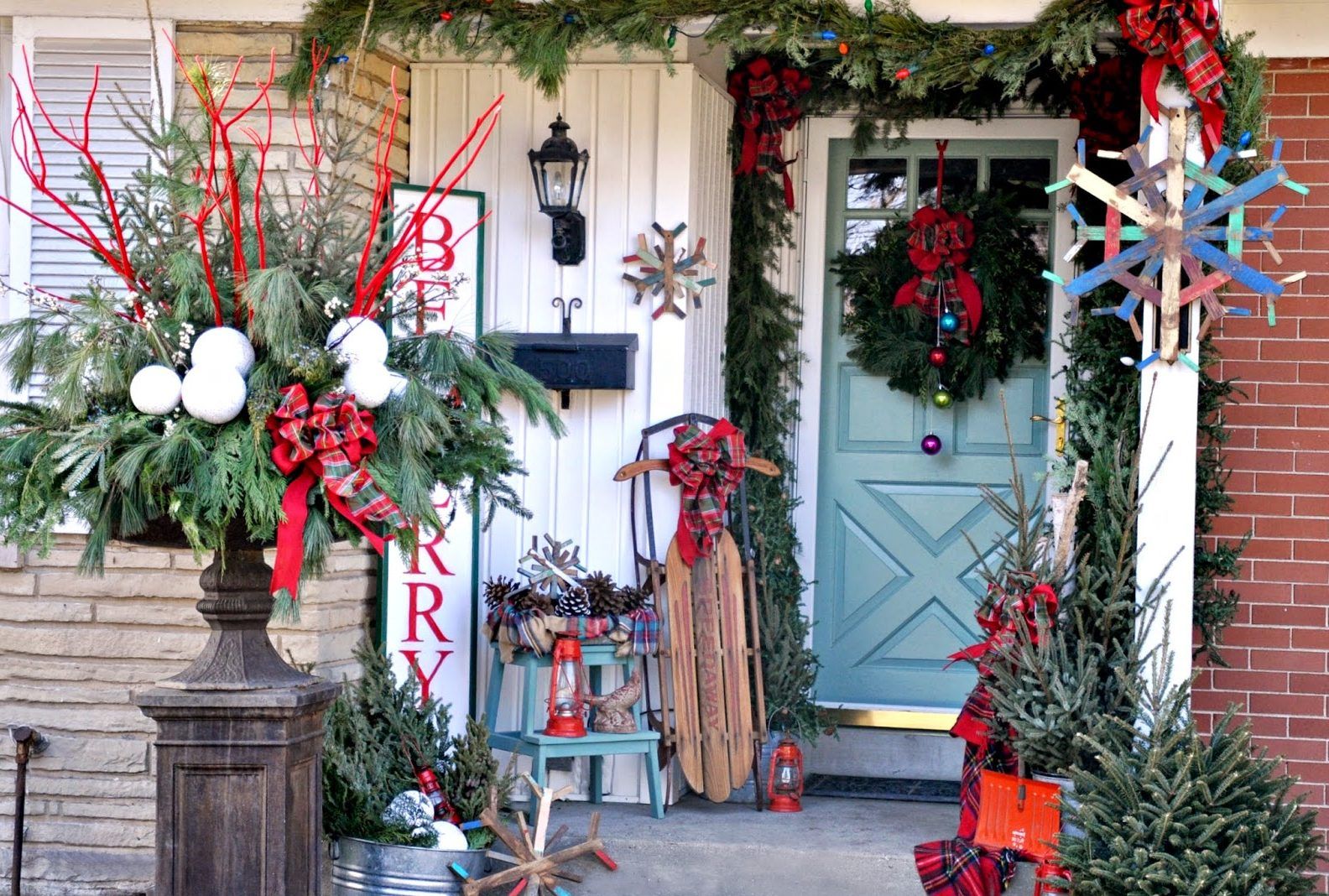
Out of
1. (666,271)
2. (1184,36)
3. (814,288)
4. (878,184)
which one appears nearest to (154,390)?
(666,271)

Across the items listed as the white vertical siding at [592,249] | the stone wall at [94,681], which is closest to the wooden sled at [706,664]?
the white vertical siding at [592,249]

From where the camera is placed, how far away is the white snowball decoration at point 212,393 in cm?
313

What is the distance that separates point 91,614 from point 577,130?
7.98 ft

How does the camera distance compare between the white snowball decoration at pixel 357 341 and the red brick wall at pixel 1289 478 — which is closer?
the white snowball decoration at pixel 357 341

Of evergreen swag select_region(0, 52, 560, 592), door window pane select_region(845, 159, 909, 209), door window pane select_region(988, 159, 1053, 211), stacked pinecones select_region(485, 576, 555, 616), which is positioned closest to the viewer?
evergreen swag select_region(0, 52, 560, 592)

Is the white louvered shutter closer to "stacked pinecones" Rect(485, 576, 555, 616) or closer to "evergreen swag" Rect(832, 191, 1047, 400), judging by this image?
"stacked pinecones" Rect(485, 576, 555, 616)

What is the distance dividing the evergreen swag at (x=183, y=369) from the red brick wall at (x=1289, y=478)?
2.85 metres

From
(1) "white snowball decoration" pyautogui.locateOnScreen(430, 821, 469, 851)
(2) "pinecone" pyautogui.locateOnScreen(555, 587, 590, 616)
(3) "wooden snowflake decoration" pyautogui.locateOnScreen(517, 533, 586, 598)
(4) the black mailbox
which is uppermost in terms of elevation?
(4) the black mailbox

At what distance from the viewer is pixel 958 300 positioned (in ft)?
20.1

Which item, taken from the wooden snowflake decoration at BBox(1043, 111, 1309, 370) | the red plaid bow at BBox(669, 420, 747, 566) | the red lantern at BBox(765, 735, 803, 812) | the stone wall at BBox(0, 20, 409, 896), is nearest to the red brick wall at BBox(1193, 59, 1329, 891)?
the wooden snowflake decoration at BBox(1043, 111, 1309, 370)

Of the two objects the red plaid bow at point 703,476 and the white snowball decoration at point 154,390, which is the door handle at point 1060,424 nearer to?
the red plaid bow at point 703,476

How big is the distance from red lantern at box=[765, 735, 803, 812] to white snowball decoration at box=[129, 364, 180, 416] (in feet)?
9.96

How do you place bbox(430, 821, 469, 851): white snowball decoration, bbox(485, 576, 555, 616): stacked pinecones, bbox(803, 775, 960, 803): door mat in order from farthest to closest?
bbox(803, 775, 960, 803): door mat < bbox(485, 576, 555, 616): stacked pinecones < bbox(430, 821, 469, 851): white snowball decoration

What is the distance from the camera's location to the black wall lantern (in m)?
5.49
